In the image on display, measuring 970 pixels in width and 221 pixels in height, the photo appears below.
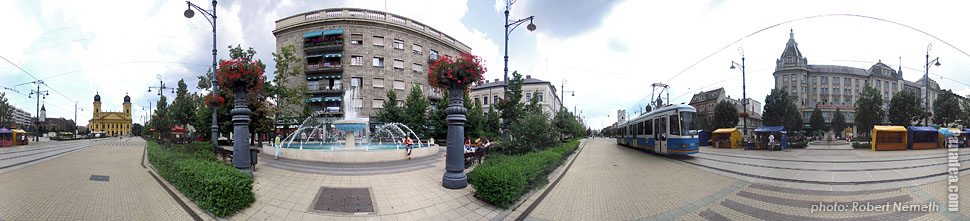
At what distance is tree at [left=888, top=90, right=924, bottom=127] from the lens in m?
9.32

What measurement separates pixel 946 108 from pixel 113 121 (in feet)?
234

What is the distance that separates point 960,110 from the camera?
8773 mm

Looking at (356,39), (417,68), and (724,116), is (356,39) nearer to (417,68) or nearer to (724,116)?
(417,68)

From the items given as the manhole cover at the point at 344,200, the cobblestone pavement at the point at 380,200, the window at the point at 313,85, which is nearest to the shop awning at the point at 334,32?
the window at the point at 313,85

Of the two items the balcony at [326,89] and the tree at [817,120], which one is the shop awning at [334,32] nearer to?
the balcony at [326,89]

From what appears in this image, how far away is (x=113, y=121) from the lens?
3766 centimetres

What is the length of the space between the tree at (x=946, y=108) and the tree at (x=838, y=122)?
4.84m

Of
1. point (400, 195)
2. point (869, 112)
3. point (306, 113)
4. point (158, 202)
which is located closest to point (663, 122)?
point (869, 112)

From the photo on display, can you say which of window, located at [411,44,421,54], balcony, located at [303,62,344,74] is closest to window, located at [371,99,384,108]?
balcony, located at [303,62,344,74]

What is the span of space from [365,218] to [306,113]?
975 inches

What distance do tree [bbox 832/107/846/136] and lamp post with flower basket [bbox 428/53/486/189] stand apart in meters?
9.83

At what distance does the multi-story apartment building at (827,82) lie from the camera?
22.4 ft

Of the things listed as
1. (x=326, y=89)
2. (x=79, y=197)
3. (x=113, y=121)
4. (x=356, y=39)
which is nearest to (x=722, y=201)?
(x=79, y=197)

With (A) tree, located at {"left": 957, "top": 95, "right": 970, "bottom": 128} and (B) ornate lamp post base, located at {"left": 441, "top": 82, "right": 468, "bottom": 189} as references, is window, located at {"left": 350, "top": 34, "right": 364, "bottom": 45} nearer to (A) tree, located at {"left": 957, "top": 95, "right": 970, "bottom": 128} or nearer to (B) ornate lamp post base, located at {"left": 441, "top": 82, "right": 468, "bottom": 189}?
(B) ornate lamp post base, located at {"left": 441, "top": 82, "right": 468, "bottom": 189}
